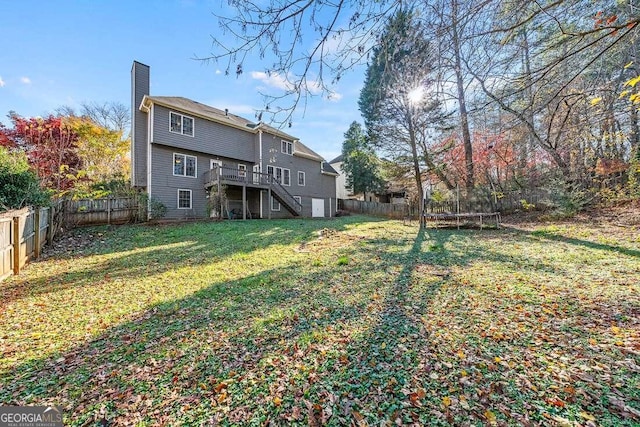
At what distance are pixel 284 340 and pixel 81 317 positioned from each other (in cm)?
301

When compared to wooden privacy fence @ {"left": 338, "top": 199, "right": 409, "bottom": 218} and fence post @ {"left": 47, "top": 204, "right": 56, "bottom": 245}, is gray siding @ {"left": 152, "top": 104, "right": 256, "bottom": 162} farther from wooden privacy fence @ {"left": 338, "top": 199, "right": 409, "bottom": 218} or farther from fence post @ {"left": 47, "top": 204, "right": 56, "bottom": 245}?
wooden privacy fence @ {"left": 338, "top": 199, "right": 409, "bottom": 218}

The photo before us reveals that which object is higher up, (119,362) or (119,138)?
(119,138)

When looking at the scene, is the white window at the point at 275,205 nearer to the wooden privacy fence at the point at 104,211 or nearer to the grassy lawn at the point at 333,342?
the wooden privacy fence at the point at 104,211

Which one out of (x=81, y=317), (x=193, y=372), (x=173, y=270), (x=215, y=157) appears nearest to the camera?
(x=193, y=372)

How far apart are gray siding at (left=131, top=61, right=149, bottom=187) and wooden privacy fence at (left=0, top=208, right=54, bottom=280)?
713 centimetres

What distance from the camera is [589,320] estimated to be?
2.99m

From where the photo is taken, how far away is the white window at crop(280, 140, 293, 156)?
65.5 ft

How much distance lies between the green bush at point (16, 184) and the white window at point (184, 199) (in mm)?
7438

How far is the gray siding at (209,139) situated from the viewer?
14.1 meters

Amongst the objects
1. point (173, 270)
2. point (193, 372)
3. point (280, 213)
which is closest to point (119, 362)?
point (193, 372)

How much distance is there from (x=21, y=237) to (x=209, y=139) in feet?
37.9

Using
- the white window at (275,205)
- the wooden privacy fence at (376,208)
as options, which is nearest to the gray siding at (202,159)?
the white window at (275,205)

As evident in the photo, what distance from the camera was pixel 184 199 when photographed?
15320mm

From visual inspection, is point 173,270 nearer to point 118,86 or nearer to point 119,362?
point 119,362
